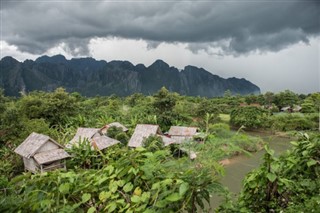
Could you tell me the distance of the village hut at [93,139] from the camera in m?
14.5

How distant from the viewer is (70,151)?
44.7 feet

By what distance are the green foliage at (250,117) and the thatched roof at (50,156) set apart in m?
17.3

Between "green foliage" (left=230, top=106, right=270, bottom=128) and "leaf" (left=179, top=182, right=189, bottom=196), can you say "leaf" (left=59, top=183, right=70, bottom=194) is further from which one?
"green foliage" (left=230, top=106, right=270, bottom=128)

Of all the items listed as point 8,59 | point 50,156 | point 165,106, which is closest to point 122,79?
point 8,59

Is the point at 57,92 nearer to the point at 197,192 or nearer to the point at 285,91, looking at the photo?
the point at 197,192

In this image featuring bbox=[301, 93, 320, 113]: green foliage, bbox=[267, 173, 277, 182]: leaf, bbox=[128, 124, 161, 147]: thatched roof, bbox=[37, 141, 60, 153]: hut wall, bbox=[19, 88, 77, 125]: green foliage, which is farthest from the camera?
bbox=[301, 93, 320, 113]: green foliage

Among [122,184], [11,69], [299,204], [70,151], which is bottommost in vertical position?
[70,151]

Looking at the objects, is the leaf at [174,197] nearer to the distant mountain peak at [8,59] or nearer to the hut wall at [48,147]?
the hut wall at [48,147]

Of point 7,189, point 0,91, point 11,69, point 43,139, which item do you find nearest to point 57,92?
point 0,91

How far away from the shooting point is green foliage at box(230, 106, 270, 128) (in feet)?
84.5

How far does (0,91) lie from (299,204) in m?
19.3

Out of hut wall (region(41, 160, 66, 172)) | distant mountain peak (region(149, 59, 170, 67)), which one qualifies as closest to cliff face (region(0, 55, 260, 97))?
distant mountain peak (region(149, 59, 170, 67))

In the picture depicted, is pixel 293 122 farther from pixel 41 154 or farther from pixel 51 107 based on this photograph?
pixel 41 154

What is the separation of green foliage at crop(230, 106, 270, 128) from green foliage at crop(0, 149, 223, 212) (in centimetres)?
2499
